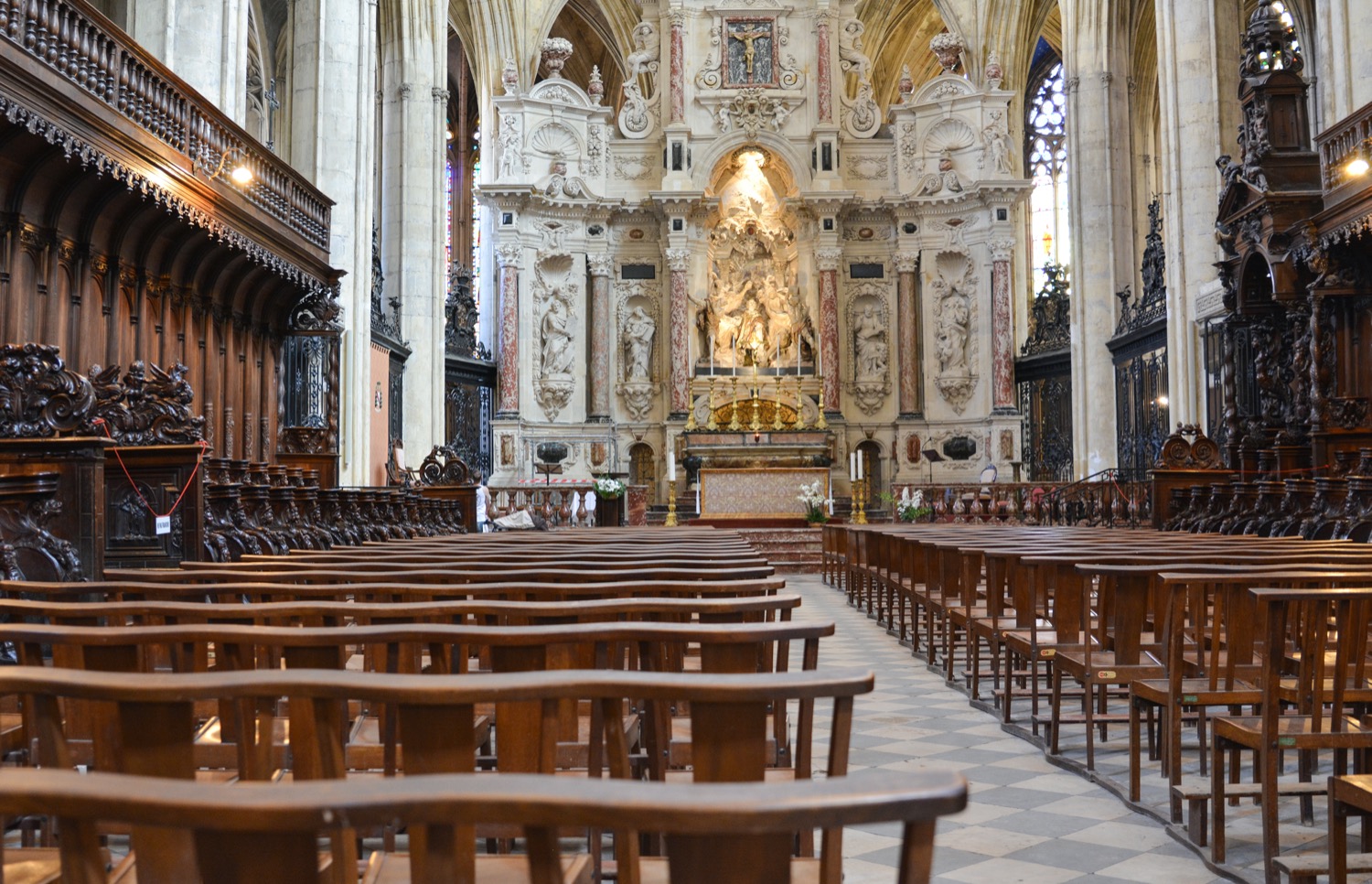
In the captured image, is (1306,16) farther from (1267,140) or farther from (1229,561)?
(1229,561)

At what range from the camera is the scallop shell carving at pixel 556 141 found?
26.0 m

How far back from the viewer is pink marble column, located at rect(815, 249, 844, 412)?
84.4ft

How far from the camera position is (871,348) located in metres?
26.5

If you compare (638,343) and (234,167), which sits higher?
(234,167)

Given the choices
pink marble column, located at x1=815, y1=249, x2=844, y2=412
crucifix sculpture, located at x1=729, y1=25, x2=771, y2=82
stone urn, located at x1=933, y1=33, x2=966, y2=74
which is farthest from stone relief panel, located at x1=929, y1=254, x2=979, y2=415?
crucifix sculpture, located at x1=729, y1=25, x2=771, y2=82

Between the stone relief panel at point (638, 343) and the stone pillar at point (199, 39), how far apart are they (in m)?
13.1

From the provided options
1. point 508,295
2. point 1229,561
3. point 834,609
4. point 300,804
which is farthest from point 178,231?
point 508,295

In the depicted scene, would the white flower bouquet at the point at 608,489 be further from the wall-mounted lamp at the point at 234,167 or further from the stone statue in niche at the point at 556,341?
the wall-mounted lamp at the point at 234,167

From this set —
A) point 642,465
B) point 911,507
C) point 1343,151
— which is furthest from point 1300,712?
point 642,465

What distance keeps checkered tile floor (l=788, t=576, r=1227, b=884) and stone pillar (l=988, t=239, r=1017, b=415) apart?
18915 millimetres

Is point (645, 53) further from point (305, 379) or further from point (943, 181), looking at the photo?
point (305, 379)

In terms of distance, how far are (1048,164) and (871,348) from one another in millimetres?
11001

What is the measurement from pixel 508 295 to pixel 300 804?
82.1ft

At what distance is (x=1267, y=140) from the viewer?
547 inches
